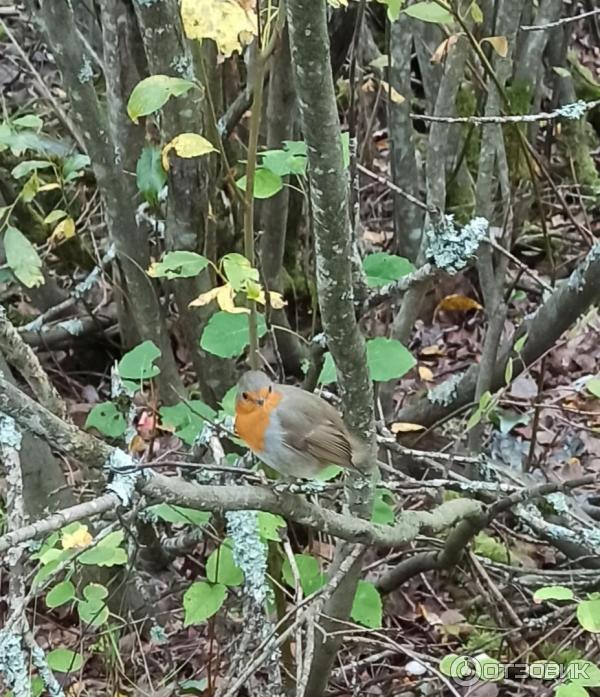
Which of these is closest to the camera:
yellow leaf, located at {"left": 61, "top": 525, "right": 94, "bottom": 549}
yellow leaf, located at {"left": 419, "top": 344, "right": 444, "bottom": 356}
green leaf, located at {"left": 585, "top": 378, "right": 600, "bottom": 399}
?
yellow leaf, located at {"left": 61, "top": 525, "right": 94, "bottom": 549}

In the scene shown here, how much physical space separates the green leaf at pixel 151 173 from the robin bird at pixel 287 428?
0.60 metres

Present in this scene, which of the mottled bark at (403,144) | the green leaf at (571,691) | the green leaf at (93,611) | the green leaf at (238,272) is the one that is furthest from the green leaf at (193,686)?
the mottled bark at (403,144)

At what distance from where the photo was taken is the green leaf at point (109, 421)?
6.98ft

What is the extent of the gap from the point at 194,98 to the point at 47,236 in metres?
1.66

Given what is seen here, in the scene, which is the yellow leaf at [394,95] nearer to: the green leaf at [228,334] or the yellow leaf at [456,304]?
the green leaf at [228,334]

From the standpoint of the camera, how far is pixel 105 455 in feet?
3.71

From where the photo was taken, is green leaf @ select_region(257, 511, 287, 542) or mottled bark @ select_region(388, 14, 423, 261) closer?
green leaf @ select_region(257, 511, 287, 542)

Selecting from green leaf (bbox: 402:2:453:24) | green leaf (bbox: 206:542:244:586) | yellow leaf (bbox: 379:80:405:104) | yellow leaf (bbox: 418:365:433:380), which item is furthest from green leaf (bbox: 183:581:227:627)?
yellow leaf (bbox: 418:365:433:380)

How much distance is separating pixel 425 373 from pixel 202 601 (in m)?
1.94

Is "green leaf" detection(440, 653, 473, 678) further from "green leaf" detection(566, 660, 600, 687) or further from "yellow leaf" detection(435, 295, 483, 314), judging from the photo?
"yellow leaf" detection(435, 295, 483, 314)

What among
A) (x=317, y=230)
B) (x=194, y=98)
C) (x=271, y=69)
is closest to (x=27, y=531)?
(x=317, y=230)

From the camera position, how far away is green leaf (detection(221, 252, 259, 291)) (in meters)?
1.50

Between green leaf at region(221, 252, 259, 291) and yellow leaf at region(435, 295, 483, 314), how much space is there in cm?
254

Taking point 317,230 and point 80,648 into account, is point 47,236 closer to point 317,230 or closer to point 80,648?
point 80,648
